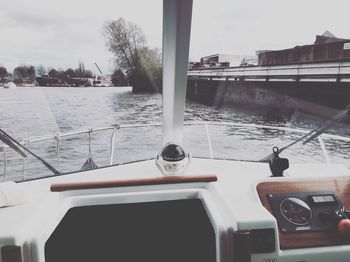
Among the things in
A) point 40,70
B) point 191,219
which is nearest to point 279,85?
point 40,70

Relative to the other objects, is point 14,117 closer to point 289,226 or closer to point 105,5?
point 105,5

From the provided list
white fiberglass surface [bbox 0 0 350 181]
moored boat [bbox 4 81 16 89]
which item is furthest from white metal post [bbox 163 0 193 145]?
moored boat [bbox 4 81 16 89]

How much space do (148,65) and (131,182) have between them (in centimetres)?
112

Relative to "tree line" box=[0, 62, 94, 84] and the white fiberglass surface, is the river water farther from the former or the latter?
"tree line" box=[0, 62, 94, 84]

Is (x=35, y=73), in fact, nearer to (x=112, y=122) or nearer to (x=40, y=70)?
(x=40, y=70)

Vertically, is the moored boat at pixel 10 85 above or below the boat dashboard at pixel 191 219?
above

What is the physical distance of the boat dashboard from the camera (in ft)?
2.97

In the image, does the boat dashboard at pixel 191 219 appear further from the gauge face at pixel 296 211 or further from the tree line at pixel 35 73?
the tree line at pixel 35 73

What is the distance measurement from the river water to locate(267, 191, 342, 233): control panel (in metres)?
0.79

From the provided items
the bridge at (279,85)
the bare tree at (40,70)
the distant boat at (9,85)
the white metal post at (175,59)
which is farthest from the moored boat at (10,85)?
the bridge at (279,85)

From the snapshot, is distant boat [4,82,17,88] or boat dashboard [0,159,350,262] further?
distant boat [4,82,17,88]

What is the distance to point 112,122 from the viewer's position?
3107mm

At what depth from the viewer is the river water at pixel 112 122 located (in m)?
2.32

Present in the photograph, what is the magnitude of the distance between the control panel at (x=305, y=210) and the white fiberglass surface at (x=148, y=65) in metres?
0.50
